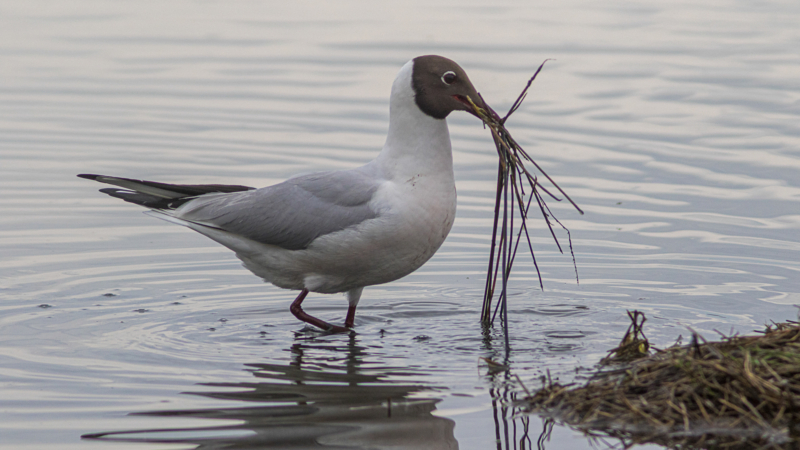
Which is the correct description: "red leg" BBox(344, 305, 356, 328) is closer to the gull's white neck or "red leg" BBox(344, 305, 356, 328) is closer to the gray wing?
the gray wing

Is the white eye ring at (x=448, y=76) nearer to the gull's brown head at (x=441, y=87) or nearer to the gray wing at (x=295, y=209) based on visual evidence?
the gull's brown head at (x=441, y=87)

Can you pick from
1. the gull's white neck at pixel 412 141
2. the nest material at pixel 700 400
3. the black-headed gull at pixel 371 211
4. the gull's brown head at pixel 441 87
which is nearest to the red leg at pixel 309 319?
the black-headed gull at pixel 371 211

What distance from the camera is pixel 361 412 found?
6090 mm

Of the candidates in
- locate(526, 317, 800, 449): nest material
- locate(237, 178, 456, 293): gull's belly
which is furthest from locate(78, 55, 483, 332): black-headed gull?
locate(526, 317, 800, 449): nest material

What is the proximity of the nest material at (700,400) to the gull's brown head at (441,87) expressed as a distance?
240cm

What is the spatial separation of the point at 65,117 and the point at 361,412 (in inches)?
363

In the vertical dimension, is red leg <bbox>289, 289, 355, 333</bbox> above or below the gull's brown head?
below

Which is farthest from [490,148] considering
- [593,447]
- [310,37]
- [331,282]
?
[593,447]

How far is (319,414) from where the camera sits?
6082 mm

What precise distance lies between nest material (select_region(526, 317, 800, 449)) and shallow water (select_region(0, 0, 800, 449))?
0.24m

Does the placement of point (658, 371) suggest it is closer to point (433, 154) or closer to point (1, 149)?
point (433, 154)

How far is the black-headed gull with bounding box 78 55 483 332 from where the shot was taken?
734 cm

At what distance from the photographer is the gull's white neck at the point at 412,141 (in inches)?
294

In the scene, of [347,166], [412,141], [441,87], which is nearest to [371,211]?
[412,141]
